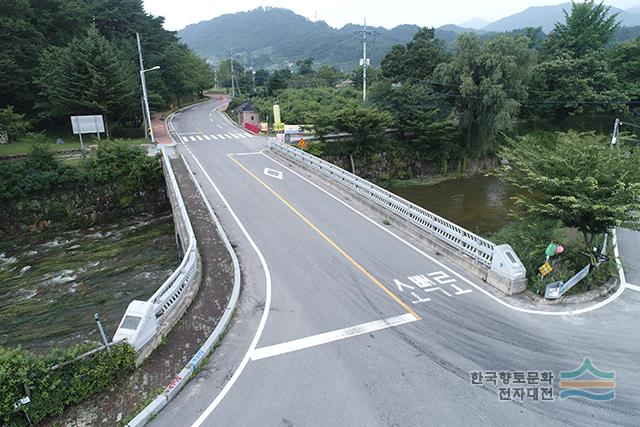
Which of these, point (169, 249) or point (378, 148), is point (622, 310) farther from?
point (378, 148)

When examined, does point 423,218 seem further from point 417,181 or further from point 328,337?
point 417,181

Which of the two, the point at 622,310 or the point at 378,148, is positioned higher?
the point at 378,148

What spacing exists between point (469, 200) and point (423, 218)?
15787 millimetres

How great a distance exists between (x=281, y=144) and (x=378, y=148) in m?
8.74

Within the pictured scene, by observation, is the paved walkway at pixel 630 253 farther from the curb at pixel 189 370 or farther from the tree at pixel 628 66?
the tree at pixel 628 66

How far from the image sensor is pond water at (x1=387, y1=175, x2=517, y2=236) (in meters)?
23.6

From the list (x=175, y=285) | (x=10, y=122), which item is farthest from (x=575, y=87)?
(x=10, y=122)

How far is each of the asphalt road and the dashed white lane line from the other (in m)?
0.03

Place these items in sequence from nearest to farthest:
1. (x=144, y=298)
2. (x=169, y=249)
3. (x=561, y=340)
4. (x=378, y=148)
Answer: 1. (x=561, y=340)
2. (x=144, y=298)
3. (x=169, y=249)
4. (x=378, y=148)

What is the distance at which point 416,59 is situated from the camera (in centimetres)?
4434

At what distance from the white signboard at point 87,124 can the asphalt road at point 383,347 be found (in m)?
19.0

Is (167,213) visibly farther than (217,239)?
Yes

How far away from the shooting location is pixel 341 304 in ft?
33.2

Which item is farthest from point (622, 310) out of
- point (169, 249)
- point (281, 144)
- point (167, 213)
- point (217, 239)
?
point (167, 213)
